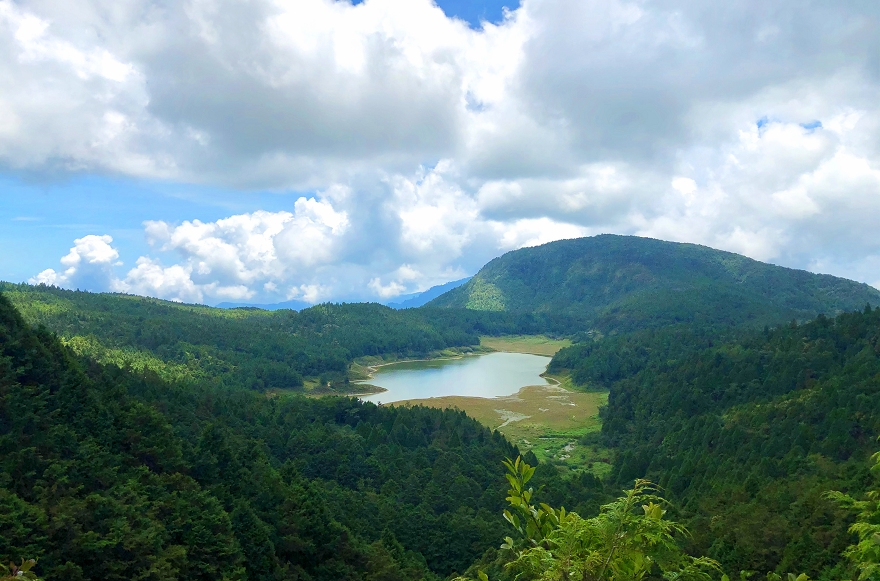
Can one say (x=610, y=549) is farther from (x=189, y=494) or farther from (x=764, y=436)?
(x=764, y=436)

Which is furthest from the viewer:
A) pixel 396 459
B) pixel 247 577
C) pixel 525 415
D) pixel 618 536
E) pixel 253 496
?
pixel 525 415

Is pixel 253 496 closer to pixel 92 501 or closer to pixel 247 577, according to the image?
pixel 247 577

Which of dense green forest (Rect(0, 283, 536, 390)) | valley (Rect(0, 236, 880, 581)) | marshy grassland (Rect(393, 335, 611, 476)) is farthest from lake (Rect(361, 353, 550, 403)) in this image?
dense green forest (Rect(0, 283, 536, 390))

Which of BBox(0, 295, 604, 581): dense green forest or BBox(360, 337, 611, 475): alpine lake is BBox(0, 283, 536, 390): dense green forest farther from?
BBox(0, 295, 604, 581): dense green forest

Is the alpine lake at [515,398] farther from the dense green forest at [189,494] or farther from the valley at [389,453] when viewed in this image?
the dense green forest at [189,494]

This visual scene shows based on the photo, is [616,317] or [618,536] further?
[616,317]

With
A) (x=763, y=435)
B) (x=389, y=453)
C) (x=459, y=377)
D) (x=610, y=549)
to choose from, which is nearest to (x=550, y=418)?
(x=763, y=435)

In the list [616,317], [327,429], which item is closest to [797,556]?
[327,429]
